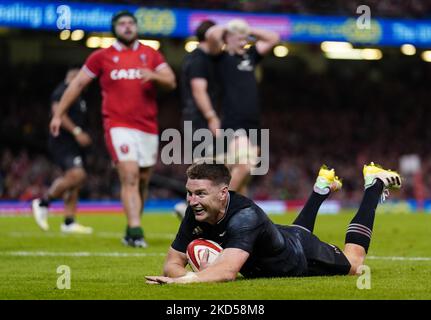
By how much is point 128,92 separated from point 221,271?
5.27m

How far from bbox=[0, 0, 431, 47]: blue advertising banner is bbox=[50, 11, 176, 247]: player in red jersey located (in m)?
13.6

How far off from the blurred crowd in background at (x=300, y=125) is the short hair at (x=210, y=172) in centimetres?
2111

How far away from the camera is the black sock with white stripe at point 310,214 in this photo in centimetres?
772

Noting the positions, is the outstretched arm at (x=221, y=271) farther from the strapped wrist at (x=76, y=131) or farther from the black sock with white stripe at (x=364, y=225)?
the strapped wrist at (x=76, y=131)

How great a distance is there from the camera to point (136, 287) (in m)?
6.40

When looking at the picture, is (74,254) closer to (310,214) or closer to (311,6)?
(310,214)

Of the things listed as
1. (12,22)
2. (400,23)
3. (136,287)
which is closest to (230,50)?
(136,287)

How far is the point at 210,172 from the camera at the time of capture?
652 cm

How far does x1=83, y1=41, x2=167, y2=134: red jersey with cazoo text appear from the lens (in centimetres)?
1118

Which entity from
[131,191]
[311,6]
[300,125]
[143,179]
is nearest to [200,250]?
[131,191]

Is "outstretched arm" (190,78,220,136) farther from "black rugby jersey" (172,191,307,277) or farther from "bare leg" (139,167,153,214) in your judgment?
"black rugby jersey" (172,191,307,277)

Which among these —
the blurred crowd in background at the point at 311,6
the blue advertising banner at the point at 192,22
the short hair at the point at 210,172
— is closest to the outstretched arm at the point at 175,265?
the short hair at the point at 210,172

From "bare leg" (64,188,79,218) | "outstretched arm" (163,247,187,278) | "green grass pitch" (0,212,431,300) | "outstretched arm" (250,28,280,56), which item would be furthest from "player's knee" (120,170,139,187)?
"outstretched arm" (163,247,187,278)
